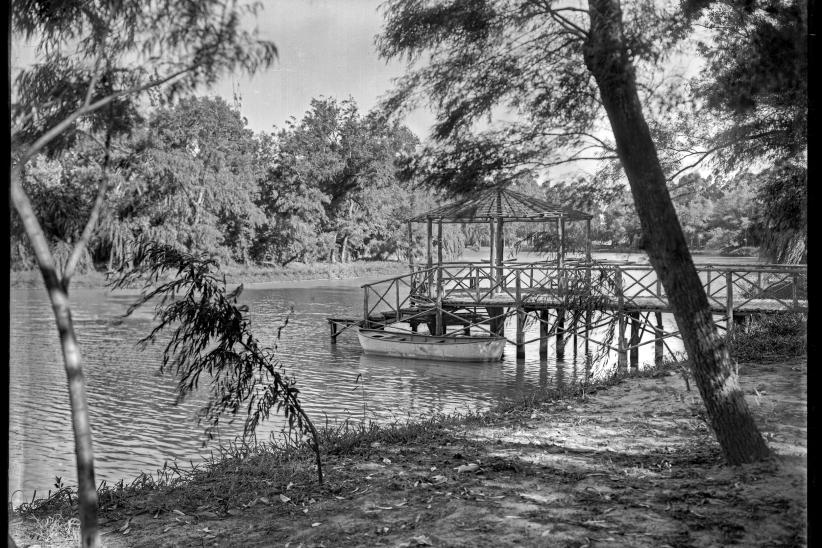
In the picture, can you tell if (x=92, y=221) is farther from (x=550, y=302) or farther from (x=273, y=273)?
(x=550, y=302)

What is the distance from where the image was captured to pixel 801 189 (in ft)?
9.81

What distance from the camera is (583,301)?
27.2 ft

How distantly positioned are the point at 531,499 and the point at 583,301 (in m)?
5.50

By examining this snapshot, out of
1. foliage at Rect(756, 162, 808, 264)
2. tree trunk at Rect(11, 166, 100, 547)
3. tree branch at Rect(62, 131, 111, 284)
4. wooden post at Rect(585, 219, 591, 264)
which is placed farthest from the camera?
wooden post at Rect(585, 219, 591, 264)

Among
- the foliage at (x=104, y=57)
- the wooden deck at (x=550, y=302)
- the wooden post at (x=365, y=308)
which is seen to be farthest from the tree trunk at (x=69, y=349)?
the wooden post at (x=365, y=308)

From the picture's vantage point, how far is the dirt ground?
2.58m

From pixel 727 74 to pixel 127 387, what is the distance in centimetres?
467

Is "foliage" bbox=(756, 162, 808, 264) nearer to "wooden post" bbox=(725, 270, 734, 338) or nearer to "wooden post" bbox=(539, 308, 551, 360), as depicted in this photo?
"wooden post" bbox=(725, 270, 734, 338)

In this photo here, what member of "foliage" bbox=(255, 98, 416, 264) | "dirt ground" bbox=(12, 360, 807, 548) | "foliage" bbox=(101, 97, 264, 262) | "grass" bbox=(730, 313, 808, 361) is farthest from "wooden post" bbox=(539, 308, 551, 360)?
"foliage" bbox=(101, 97, 264, 262)

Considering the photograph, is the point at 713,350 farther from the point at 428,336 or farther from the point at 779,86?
the point at 428,336

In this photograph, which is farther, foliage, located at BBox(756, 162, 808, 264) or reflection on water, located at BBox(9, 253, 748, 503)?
foliage, located at BBox(756, 162, 808, 264)

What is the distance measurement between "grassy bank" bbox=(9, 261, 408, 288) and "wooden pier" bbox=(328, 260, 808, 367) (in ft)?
5.34

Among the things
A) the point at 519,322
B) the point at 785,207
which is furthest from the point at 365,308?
the point at 785,207
